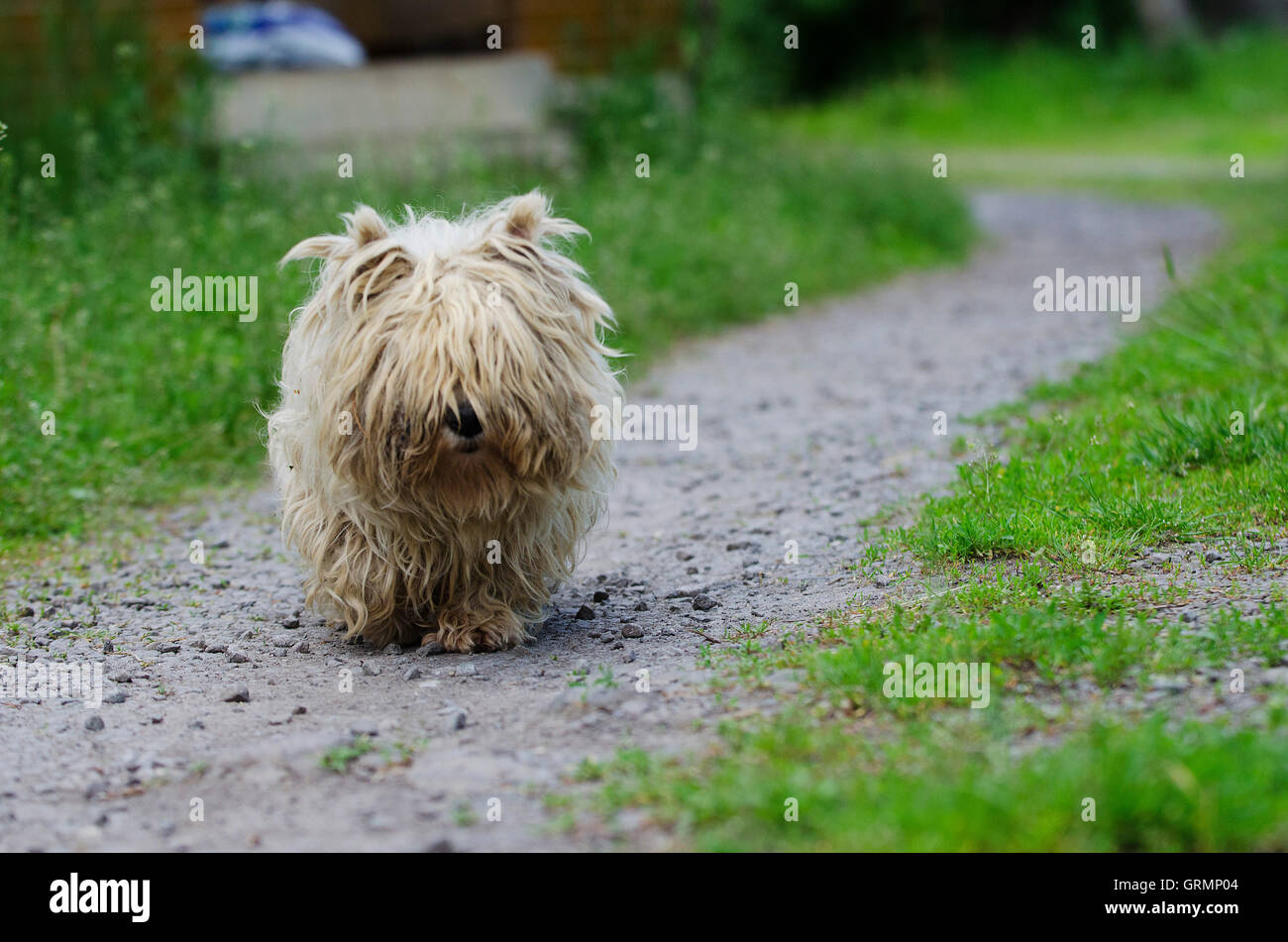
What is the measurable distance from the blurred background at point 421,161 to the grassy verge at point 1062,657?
13.7ft

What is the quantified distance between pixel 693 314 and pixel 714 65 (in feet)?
17.5

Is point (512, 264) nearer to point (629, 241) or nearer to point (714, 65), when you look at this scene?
point (629, 241)

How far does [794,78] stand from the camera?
119 feet

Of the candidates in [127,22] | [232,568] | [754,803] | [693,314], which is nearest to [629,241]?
[693,314]

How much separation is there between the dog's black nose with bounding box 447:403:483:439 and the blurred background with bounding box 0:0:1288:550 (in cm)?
325

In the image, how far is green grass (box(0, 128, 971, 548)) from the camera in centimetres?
789

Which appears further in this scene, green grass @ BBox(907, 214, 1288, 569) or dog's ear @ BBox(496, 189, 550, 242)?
green grass @ BBox(907, 214, 1288, 569)

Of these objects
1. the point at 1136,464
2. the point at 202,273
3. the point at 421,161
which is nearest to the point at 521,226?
the point at 1136,464

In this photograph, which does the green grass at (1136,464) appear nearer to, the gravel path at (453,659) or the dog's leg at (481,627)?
the gravel path at (453,659)

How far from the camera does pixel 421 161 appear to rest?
1096 cm

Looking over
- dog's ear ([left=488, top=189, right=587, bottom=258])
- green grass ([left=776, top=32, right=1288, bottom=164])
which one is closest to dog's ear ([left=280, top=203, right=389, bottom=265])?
dog's ear ([left=488, top=189, right=587, bottom=258])

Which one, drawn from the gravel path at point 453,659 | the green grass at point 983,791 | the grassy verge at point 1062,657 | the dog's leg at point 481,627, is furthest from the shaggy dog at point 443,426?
the green grass at point 983,791

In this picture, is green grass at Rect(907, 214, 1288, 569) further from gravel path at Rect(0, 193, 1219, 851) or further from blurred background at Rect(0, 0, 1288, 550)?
blurred background at Rect(0, 0, 1288, 550)
